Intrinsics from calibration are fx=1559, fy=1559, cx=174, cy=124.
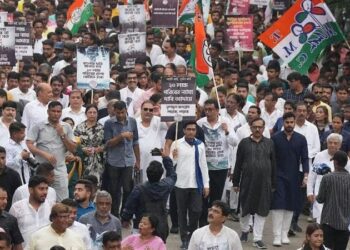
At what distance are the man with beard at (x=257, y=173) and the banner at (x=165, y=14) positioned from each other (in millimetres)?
7888

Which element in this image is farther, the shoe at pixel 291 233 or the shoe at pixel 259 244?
the shoe at pixel 291 233

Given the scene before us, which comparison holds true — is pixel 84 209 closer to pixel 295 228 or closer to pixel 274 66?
pixel 295 228

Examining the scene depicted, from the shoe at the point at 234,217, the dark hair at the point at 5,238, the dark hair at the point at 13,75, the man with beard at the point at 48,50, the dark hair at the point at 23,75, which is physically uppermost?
the man with beard at the point at 48,50

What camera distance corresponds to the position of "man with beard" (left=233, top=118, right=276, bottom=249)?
19250 millimetres

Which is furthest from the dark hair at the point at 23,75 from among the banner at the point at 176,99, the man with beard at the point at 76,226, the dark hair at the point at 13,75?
the man with beard at the point at 76,226

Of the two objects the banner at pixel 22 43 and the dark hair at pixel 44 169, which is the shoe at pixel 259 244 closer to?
the dark hair at pixel 44 169

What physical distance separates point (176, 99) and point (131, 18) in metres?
6.30

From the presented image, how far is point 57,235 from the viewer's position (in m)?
14.8

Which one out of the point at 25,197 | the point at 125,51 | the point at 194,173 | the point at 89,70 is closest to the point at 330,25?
the point at 125,51

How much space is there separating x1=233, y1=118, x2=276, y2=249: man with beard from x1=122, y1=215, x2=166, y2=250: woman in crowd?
3.97 meters

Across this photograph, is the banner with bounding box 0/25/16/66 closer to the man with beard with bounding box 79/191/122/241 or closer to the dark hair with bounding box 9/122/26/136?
the dark hair with bounding box 9/122/26/136

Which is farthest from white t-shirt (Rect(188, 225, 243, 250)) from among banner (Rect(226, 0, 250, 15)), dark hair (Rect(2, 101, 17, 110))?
banner (Rect(226, 0, 250, 15))

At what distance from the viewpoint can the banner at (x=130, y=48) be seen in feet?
78.8

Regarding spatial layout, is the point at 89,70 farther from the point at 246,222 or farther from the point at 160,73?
the point at 246,222
